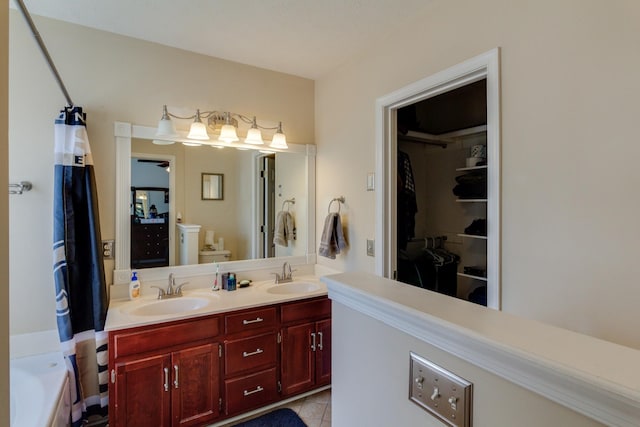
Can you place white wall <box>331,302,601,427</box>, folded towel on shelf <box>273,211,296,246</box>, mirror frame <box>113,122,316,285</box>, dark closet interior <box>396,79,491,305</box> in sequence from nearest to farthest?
white wall <box>331,302,601,427</box> < mirror frame <box>113,122,316,285</box> < dark closet interior <box>396,79,491,305</box> < folded towel on shelf <box>273,211,296,246</box>

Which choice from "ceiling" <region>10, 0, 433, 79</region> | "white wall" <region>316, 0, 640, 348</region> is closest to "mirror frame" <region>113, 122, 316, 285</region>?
"ceiling" <region>10, 0, 433, 79</region>

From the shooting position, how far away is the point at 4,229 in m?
0.54

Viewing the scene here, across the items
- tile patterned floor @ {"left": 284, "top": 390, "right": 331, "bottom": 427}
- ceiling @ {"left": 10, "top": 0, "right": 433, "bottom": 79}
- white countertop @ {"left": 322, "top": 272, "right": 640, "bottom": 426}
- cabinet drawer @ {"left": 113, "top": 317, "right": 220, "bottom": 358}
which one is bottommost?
tile patterned floor @ {"left": 284, "top": 390, "right": 331, "bottom": 427}

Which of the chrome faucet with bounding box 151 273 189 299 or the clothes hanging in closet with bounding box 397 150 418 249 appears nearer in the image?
the chrome faucet with bounding box 151 273 189 299

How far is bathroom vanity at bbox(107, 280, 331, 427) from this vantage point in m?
1.79

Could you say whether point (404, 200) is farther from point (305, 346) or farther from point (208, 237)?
point (208, 237)

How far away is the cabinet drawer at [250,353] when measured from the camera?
6.72 feet

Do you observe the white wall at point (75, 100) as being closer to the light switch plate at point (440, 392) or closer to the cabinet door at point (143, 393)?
the cabinet door at point (143, 393)

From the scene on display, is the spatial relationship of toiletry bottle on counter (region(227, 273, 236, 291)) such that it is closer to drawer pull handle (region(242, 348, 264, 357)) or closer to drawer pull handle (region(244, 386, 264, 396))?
drawer pull handle (region(242, 348, 264, 357))

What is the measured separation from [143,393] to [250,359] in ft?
2.03

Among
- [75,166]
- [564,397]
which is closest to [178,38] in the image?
[75,166]

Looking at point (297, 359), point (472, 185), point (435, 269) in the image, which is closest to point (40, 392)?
point (297, 359)

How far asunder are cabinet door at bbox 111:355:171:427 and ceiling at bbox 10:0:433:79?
79.8 inches

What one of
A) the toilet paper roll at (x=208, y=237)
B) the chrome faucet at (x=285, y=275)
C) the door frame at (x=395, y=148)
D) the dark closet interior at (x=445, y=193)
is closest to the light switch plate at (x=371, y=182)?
the door frame at (x=395, y=148)
